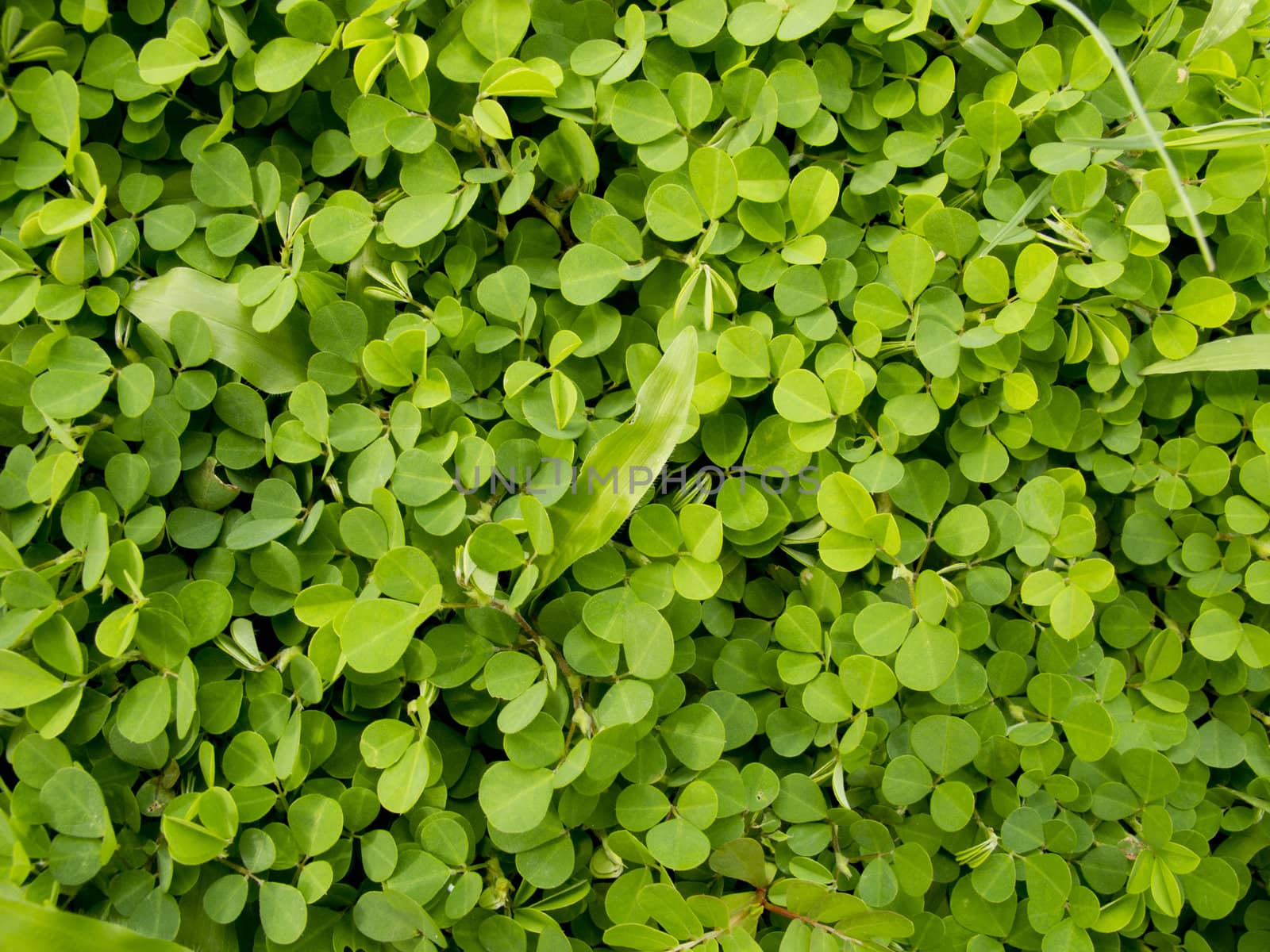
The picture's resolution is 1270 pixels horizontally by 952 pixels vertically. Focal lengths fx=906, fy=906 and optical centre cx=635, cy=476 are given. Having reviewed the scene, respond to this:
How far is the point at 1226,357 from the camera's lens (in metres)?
1.12

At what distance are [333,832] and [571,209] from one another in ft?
2.47

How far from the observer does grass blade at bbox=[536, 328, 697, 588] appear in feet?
3.28

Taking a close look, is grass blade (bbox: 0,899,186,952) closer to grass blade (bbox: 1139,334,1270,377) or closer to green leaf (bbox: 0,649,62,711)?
green leaf (bbox: 0,649,62,711)

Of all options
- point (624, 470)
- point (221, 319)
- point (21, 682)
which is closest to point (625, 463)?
point (624, 470)

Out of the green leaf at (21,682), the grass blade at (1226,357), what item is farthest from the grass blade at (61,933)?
the grass blade at (1226,357)

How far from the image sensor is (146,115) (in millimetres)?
1081

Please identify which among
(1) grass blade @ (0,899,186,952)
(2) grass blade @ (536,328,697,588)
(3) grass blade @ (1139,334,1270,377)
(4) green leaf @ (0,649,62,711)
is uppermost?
(3) grass blade @ (1139,334,1270,377)

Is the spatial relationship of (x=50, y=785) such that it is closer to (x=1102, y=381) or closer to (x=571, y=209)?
(x=571, y=209)

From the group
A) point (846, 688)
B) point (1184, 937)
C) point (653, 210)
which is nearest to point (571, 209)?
point (653, 210)

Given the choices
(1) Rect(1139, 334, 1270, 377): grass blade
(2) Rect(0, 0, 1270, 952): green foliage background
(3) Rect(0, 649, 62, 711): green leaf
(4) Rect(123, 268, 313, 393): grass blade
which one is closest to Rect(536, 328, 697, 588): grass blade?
(2) Rect(0, 0, 1270, 952): green foliage background

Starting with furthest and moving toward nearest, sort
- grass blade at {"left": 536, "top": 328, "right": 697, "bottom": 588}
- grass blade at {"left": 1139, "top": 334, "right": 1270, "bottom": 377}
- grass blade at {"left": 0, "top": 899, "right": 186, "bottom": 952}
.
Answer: grass blade at {"left": 1139, "top": 334, "right": 1270, "bottom": 377}
grass blade at {"left": 536, "top": 328, "right": 697, "bottom": 588}
grass blade at {"left": 0, "top": 899, "right": 186, "bottom": 952}

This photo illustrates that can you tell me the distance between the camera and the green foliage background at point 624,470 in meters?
0.99

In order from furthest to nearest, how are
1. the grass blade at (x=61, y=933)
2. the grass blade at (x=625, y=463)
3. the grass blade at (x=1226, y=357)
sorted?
the grass blade at (x=1226, y=357)
the grass blade at (x=625, y=463)
the grass blade at (x=61, y=933)

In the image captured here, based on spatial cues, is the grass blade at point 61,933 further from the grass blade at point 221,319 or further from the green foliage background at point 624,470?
the grass blade at point 221,319
